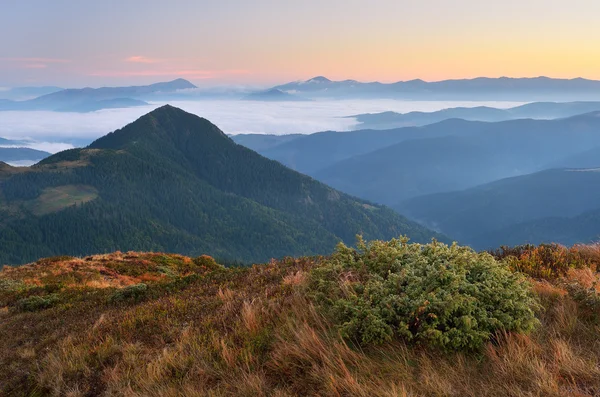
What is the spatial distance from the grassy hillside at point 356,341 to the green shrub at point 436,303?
0.03m

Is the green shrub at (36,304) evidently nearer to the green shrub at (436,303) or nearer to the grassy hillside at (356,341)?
the grassy hillside at (356,341)

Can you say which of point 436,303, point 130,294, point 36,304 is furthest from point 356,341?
point 36,304

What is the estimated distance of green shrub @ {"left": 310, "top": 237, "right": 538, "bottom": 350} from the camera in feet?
16.0

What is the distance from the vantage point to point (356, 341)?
5.24 m

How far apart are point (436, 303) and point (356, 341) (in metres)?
1.23

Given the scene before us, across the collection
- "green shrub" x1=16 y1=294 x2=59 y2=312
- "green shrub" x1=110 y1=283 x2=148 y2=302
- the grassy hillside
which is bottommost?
"green shrub" x1=16 y1=294 x2=59 y2=312

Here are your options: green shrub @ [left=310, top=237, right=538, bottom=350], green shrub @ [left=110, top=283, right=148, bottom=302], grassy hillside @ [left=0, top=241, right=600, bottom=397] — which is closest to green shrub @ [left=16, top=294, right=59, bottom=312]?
green shrub @ [left=110, top=283, right=148, bottom=302]

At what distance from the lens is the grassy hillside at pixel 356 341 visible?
4.34m

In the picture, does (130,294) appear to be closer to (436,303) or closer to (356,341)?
(356,341)

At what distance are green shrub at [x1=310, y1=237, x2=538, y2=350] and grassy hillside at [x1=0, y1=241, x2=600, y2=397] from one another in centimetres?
3

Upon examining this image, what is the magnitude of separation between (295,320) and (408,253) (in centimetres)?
247

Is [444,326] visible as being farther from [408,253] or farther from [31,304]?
[31,304]

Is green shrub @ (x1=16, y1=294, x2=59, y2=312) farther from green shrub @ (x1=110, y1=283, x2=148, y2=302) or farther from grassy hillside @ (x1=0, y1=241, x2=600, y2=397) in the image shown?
grassy hillside @ (x1=0, y1=241, x2=600, y2=397)

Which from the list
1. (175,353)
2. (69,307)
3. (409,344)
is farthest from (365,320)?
(69,307)
